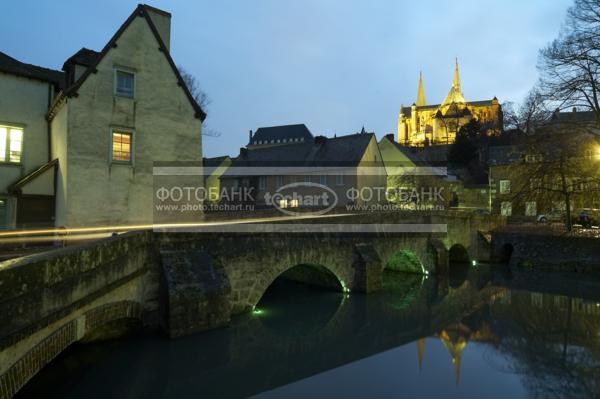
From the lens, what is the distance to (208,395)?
8.72 meters

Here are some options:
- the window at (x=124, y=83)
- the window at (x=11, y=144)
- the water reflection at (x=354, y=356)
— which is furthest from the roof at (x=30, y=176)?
the water reflection at (x=354, y=356)

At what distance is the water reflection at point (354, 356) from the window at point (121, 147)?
716cm

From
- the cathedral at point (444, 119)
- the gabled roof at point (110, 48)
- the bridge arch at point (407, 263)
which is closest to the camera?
the gabled roof at point (110, 48)

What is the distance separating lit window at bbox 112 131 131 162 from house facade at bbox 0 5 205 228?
0.04m

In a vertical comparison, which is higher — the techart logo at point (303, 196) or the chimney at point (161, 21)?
the chimney at point (161, 21)

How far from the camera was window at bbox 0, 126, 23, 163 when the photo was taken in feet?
45.3

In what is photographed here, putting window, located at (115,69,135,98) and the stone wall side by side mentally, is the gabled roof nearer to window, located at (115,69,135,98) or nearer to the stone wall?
window, located at (115,69,135,98)

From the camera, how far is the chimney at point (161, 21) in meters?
16.5

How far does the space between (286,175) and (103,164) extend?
72.6 feet

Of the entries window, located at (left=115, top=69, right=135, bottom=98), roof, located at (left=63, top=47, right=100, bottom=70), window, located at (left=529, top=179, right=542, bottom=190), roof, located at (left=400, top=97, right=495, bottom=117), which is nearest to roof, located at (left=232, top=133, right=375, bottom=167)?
window, located at (left=529, top=179, right=542, bottom=190)

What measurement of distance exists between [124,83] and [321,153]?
74.1 feet

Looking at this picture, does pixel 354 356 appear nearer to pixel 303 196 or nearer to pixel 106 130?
pixel 106 130

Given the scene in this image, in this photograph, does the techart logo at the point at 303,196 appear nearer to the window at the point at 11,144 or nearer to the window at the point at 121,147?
the window at the point at 121,147

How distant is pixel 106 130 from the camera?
14281mm
